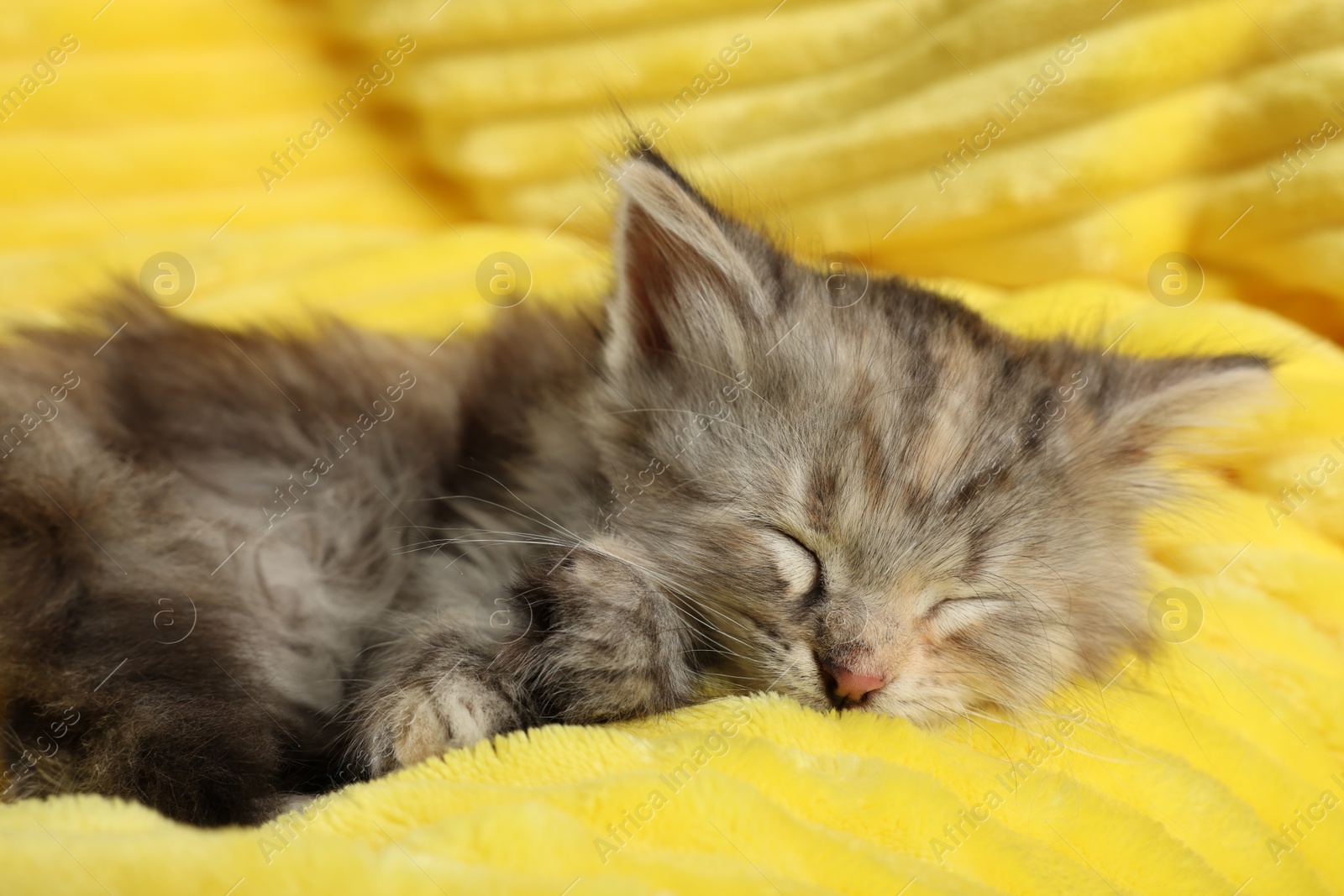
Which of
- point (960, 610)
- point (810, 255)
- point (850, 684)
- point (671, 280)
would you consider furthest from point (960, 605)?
point (810, 255)

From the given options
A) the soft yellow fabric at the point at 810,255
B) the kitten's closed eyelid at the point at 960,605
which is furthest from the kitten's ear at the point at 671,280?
the kitten's closed eyelid at the point at 960,605

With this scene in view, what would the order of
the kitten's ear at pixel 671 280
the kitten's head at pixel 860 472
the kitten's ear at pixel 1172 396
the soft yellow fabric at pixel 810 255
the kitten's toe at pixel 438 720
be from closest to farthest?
the soft yellow fabric at pixel 810 255 < the kitten's toe at pixel 438 720 < the kitten's head at pixel 860 472 < the kitten's ear at pixel 671 280 < the kitten's ear at pixel 1172 396

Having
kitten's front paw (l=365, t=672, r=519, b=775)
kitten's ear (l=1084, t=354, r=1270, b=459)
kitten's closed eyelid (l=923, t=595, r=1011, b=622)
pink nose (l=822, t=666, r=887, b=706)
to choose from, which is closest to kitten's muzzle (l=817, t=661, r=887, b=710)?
pink nose (l=822, t=666, r=887, b=706)

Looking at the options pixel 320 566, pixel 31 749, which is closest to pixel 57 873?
pixel 31 749

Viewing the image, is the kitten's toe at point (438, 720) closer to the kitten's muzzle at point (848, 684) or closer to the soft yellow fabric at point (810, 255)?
the soft yellow fabric at point (810, 255)

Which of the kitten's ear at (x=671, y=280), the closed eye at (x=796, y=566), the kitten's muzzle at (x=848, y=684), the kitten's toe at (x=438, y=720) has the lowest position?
the kitten's muzzle at (x=848, y=684)

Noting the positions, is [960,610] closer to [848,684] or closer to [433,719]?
[848,684]
